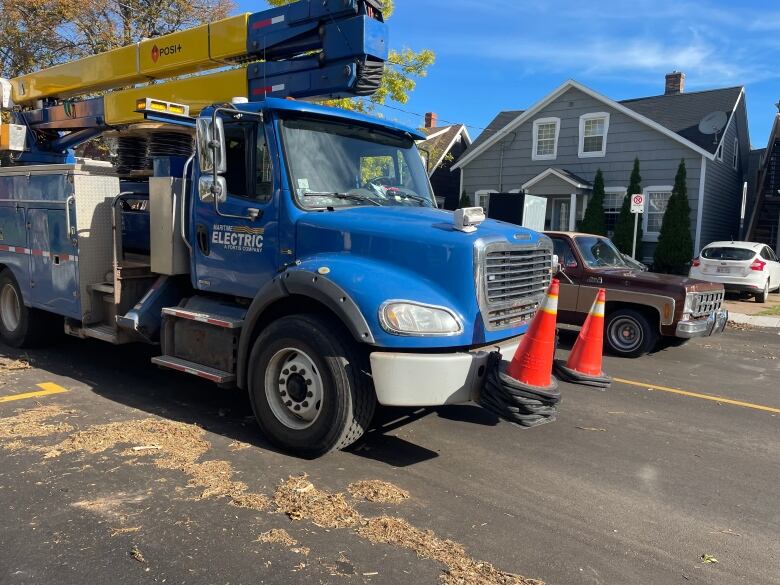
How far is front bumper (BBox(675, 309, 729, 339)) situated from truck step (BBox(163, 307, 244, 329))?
20.0ft

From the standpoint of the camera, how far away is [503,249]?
4.38 m

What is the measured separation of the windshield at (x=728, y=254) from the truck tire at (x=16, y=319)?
15329 millimetres

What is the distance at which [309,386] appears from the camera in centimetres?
440

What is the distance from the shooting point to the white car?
610 inches

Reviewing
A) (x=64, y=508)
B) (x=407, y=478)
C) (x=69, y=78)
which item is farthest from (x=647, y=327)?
(x=69, y=78)

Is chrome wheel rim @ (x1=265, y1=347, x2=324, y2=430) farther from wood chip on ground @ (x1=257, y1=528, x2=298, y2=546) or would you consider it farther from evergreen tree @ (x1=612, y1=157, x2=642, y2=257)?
evergreen tree @ (x1=612, y1=157, x2=642, y2=257)

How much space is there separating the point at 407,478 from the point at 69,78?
748 centimetres

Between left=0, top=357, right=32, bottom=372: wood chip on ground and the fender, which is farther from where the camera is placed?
left=0, top=357, right=32, bottom=372: wood chip on ground

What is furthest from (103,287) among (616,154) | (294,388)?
(616,154)

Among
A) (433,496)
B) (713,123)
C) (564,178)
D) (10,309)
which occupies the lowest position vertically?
(433,496)

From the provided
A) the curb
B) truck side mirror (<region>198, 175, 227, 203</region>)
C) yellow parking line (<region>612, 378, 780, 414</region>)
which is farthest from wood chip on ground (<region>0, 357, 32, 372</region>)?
the curb

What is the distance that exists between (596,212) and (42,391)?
1831 centimetres

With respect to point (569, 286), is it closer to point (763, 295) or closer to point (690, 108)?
point (763, 295)

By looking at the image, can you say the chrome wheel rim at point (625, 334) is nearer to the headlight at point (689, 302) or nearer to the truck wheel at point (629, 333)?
the truck wheel at point (629, 333)
